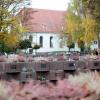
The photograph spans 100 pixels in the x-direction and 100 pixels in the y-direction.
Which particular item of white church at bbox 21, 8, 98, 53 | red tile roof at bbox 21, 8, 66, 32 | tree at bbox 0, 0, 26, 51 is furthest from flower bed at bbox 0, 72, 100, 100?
red tile roof at bbox 21, 8, 66, 32

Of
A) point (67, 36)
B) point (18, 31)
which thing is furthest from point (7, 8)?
point (67, 36)

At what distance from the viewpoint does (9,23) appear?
146 ft

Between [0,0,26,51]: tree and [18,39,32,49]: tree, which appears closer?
[0,0,26,51]: tree

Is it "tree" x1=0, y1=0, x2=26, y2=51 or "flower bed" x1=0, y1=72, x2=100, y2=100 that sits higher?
"tree" x1=0, y1=0, x2=26, y2=51

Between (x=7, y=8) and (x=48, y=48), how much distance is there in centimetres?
4938

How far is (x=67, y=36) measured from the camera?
284 feet

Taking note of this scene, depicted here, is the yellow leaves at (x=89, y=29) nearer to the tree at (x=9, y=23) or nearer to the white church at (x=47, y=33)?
the tree at (x=9, y=23)

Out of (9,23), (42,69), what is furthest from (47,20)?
(42,69)

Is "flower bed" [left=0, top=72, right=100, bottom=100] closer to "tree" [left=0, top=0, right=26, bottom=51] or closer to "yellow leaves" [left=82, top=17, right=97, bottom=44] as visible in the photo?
"tree" [left=0, top=0, right=26, bottom=51]

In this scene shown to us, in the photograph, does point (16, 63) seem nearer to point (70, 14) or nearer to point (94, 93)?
point (94, 93)

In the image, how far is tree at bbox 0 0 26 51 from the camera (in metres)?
44.0

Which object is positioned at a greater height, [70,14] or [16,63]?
[70,14]

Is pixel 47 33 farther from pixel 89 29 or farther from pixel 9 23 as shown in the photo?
pixel 9 23

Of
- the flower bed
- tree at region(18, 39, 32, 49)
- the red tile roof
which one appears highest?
the red tile roof
